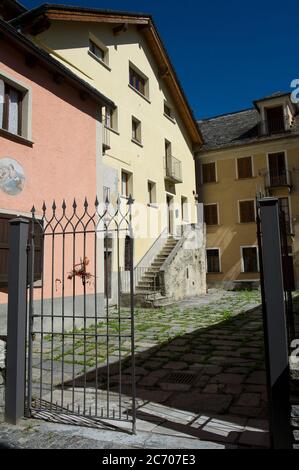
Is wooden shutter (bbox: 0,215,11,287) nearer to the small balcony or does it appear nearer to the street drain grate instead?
the street drain grate

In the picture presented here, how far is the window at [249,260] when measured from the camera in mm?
23562

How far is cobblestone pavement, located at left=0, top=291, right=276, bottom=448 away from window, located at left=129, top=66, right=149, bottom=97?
12180 millimetres

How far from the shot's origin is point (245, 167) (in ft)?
80.3

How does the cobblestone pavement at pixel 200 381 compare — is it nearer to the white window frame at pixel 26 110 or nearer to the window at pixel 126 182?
the white window frame at pixel 26 110

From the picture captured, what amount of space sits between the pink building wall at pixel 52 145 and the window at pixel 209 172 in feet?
46.2

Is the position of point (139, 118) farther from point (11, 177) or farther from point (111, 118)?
point (11, 177)

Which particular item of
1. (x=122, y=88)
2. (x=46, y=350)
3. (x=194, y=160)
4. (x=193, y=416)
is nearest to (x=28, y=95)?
(x=46, y=350)

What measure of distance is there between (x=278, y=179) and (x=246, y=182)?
197cm

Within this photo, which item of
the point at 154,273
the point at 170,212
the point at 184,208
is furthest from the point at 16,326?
the point at 184,208

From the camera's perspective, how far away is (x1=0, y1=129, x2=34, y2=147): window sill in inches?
348

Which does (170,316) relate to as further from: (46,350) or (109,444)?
(109,444)

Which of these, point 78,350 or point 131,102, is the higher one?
point 131,102

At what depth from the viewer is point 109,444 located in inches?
140

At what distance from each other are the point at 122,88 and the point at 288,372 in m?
15.3
